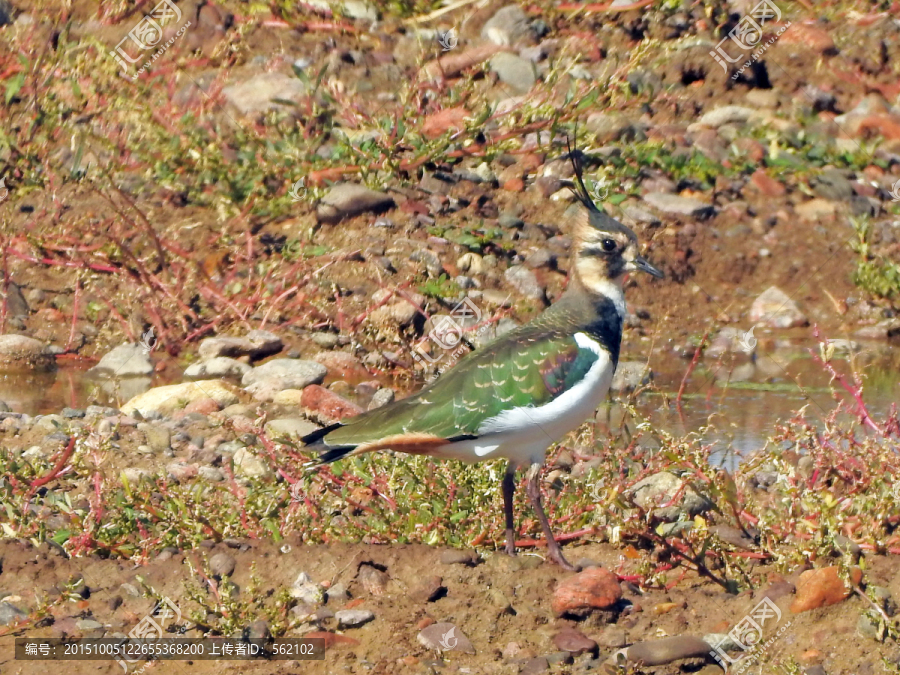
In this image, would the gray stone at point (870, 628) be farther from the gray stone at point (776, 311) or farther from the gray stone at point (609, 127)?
the gray stone at point (609, 127)

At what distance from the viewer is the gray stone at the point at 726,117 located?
11.8m

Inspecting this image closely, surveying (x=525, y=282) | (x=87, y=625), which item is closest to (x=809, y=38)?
(x=525, y=282)

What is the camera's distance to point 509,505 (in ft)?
18.7

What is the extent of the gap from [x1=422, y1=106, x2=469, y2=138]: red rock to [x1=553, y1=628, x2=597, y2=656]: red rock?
628 cm

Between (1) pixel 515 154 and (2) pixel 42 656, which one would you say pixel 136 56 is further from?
(2) pixel 42 656

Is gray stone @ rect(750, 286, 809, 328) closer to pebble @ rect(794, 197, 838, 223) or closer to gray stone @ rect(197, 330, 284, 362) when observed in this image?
pebble @ rect(794, 197, 838, 223)

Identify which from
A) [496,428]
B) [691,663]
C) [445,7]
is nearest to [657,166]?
[445,7]

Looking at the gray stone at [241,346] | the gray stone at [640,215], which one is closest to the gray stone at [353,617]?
the gray stone at [241,346]

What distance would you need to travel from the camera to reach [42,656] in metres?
5.08

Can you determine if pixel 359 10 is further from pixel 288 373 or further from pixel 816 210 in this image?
pixel 288 373

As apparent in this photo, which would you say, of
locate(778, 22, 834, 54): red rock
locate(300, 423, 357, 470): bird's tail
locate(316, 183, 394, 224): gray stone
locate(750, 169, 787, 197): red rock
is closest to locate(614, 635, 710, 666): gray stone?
locate(300, 423, 357, 470): bird's tail

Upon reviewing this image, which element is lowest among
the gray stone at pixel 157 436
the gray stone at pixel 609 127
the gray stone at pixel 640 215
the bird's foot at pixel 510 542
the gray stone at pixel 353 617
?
the gray stone at pixel 640 215

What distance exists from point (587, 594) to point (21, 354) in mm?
5068

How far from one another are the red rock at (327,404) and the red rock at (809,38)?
6751mm
